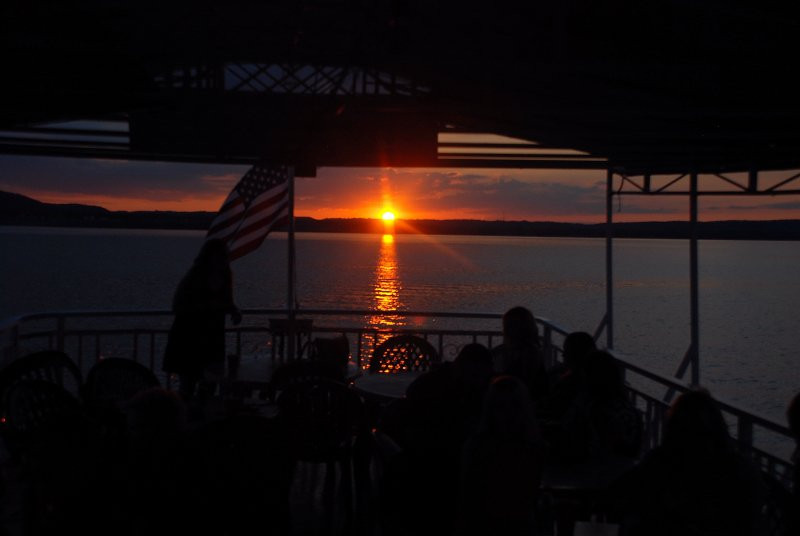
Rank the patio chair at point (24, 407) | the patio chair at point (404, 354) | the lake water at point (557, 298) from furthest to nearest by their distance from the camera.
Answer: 1. the lake water at point (557, 298)
2. the patio chair at point (404, 354)
3. the patio chair at point (24, 407)

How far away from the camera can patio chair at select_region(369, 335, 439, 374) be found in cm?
666

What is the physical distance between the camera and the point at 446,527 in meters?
3.30

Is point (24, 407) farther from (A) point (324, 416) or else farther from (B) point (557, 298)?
(B) point (557, 298)

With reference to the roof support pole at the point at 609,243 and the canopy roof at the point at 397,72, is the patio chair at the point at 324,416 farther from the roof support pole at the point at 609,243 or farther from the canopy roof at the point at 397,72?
the roof support pole at the point at 609,243

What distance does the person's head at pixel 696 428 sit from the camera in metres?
2.78

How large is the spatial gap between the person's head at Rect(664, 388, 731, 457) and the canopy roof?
2.37 metres

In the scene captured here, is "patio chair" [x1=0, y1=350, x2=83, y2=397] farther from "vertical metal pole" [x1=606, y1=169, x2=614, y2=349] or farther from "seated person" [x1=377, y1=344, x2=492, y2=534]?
"vertical metal pole" [x1=606, y1=169, x2=614, y2=349]

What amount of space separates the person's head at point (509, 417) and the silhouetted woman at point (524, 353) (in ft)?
5.74

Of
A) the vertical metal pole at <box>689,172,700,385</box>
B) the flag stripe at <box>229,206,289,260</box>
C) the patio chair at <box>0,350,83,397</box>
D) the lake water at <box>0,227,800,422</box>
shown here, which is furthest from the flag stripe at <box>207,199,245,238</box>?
the lake water at <box>0,227,800,422</box>

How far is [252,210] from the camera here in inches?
319

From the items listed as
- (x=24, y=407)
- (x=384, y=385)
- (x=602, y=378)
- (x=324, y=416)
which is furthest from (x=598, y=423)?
(x=24, y=407)

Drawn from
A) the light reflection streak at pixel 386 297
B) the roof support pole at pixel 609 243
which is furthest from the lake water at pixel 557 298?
the roof support pole at pixel 609 243

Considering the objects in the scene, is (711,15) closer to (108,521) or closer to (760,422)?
(760,422)

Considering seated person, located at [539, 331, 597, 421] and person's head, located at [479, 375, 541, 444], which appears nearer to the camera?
person's head, located at [479, 375, 541, 444]
